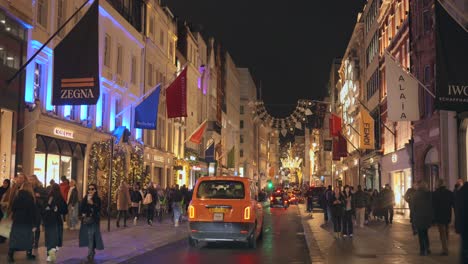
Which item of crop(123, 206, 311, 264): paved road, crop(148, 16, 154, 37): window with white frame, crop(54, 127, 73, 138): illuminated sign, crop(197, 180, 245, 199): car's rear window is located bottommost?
crop(123, 206, 311, 264): paved road

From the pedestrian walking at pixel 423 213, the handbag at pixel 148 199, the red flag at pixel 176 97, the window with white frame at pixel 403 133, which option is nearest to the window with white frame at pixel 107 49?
the red flag at pixel 176 97

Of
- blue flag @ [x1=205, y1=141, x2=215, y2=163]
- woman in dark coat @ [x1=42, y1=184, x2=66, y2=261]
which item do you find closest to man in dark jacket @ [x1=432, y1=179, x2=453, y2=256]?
woman in dark coat @ [x1=42, y1=184, x2=66, y2=261]

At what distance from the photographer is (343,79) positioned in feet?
251

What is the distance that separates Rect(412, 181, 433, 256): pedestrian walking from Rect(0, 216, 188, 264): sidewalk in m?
7.43

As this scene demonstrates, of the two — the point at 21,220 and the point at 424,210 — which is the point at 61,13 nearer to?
the point at 21,220

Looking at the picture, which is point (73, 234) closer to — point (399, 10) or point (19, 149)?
point (19, 149)

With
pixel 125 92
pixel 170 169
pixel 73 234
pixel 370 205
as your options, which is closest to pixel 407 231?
pixel 370 205

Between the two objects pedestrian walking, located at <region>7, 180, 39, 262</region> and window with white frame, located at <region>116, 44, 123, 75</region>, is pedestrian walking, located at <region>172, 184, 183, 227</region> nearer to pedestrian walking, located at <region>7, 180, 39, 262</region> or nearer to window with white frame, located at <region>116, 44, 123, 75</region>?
window with white frame, located at <region>116, 44, 123, 75</region>

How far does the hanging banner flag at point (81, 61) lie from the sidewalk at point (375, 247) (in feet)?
28.5

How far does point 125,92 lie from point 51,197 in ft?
73.2

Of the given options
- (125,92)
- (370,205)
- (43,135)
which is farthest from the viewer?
(125,92)

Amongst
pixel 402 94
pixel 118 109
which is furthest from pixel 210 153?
pixel 402 94

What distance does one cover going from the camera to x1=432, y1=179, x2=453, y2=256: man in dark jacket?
1491 centimetres

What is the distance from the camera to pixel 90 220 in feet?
45.1
